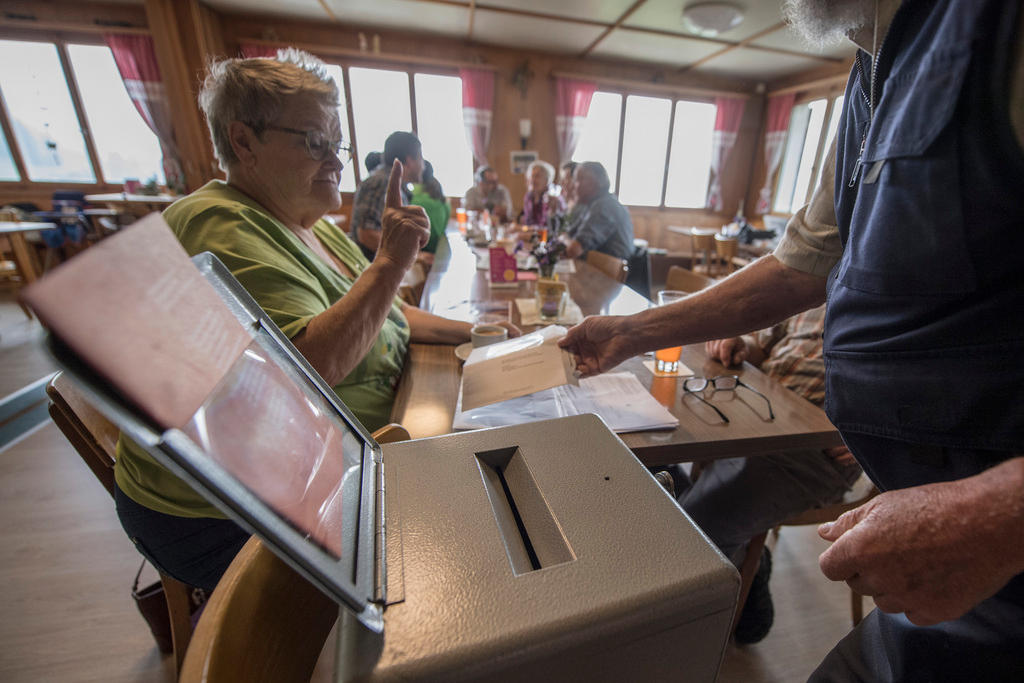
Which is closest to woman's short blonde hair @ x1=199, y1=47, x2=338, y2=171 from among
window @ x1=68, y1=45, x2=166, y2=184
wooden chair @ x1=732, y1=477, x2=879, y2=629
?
wooden chair @ x1=732, y1=477, x2=879, y2=629

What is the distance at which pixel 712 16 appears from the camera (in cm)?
410

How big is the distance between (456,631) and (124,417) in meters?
0.24

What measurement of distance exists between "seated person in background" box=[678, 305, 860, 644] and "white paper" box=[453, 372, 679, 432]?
1.14ft

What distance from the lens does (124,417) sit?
214mm

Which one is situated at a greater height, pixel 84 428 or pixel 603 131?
pixel 603 131

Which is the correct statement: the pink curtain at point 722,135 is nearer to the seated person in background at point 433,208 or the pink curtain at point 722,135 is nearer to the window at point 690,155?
the window at point 690,155

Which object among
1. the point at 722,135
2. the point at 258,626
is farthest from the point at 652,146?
the point at 258,626

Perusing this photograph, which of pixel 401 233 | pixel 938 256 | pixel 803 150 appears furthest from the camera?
pixel 803 150

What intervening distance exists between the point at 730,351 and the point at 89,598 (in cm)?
208

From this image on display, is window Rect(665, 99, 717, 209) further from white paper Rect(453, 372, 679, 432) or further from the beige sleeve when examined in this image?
white paper Rect(453, 372, 679, 432)


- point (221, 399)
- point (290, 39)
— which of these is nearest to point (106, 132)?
point (290, 39)

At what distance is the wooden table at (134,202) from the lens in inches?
190

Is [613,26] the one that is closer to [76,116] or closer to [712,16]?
[712,16]

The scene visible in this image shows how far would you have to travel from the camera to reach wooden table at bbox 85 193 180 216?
4827 mm
